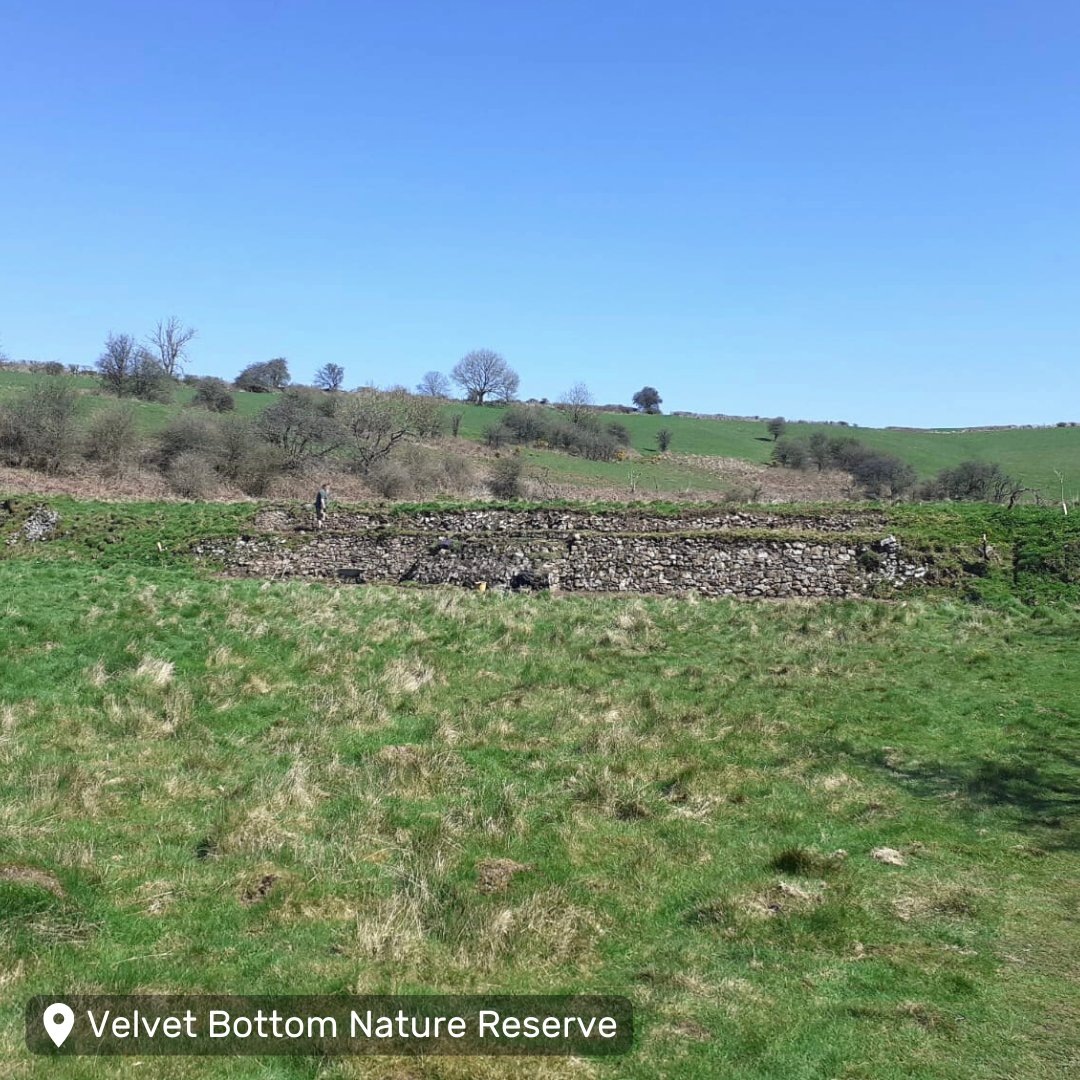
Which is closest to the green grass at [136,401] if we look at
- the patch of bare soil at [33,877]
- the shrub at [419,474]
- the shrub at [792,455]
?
the shrub at [419,474]

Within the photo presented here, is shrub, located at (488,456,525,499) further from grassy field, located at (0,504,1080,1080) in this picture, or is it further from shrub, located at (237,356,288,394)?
shrub, located at (237,356,288,394)

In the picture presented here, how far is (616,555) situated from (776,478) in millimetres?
44057

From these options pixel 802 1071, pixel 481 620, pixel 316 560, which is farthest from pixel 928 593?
pixel 802 1071

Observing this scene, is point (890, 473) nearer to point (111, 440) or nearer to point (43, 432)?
point (111, 440)

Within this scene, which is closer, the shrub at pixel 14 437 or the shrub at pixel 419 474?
the shrub at pixel 14 437

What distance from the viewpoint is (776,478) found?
220 ft

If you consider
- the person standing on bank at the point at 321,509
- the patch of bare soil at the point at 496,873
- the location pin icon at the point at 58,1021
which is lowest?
the patch of bare soil at the point at 496,873

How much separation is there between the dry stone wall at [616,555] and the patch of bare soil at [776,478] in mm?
27300

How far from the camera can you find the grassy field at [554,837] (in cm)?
511

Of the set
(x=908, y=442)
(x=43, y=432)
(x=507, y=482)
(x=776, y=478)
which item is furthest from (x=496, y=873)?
(x=908, y=442)

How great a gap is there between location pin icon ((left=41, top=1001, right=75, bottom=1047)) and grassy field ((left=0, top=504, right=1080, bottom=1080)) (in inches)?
5.4

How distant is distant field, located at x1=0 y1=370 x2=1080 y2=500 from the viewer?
58.5 m

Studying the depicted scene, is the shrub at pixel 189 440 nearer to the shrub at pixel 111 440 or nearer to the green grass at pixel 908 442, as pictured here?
the shrub at pixel 111 440

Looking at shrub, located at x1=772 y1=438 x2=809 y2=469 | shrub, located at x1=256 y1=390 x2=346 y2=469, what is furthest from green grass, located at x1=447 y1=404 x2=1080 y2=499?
shrub, located at x1=256 y1=390 x2=346 y2=469
